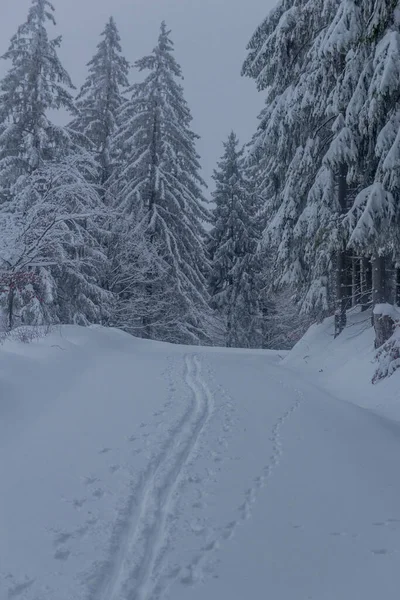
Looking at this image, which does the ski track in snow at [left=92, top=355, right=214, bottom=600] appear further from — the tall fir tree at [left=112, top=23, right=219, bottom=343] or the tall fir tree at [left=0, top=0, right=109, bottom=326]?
the tall fir tree at [left=112, top=23, right=219, bottom=343]

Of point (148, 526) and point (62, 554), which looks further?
point (148, 526)

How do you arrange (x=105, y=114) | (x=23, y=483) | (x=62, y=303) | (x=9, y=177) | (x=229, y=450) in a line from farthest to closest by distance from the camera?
(x=105, y=114) → (x=62, y=303) → (x=9, y=177) → (x=229, y=450) → (x=23, y=483)

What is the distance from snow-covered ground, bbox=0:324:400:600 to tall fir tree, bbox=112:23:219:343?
13.0 m

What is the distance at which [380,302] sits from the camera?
920cm

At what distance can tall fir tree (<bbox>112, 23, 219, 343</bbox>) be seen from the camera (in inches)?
801

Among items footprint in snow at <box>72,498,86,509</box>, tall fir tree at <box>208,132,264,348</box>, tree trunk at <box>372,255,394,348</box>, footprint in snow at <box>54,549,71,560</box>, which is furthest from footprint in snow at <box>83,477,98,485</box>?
tall fir tree at <box>208,132,264,348</box>

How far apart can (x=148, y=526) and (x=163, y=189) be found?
1823 centimetres

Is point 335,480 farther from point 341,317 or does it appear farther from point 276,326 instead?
point 276,326

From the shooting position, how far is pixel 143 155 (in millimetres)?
20156

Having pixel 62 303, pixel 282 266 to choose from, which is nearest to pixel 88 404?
pixel 282 266

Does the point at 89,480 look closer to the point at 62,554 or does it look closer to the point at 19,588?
the point at 62,554

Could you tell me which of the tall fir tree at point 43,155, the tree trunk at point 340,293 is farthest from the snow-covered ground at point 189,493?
the tall fir tree at point 43,155

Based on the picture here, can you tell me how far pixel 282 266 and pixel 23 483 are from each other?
11.0 metres

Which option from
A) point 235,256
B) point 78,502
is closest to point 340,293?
point 78,502
